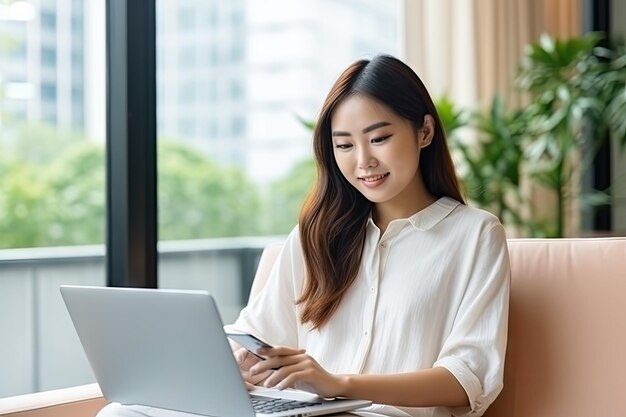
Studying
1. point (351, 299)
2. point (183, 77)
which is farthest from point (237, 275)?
point (351, 299)

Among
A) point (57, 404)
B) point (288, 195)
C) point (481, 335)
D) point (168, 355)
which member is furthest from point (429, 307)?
point (288, 195)

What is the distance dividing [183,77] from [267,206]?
807 millimetres

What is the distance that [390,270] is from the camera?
2014 millimetres

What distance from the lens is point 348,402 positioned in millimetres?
1736

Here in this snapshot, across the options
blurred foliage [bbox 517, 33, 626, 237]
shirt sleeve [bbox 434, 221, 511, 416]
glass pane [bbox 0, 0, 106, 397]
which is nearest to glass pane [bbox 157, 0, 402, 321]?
glass pane [bbox 0, 0, 106, 397]

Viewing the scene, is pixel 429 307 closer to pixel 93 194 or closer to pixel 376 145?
pixel 376 145

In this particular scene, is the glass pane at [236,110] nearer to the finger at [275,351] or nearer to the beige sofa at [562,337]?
the beige sofa at [562,337]

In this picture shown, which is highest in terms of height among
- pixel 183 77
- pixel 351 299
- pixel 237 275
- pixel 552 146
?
pixel 183 77

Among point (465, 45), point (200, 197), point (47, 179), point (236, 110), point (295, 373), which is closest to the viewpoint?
point (295, 373)

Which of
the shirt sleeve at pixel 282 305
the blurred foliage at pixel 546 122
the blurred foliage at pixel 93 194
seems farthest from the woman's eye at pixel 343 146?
the blurred foliage at pixel 93 194

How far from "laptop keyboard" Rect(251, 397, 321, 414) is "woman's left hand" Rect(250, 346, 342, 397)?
40 mm

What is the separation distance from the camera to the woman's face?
1.95 meters

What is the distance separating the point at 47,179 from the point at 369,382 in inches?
125

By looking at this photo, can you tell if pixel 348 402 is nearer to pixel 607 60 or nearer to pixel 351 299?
pixel 351 299
